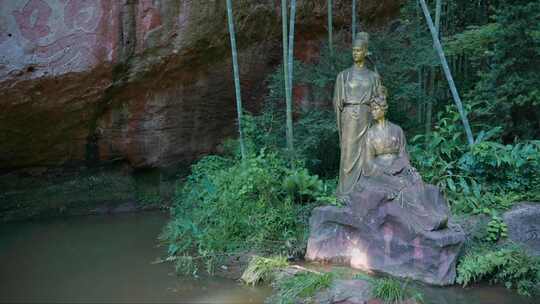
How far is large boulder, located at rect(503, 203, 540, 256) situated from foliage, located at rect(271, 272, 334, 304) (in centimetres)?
196

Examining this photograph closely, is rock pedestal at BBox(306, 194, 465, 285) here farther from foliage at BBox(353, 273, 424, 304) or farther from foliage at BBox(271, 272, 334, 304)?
foliage at BBox(271, 272, 334, 304)

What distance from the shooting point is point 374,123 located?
5129 millimetres

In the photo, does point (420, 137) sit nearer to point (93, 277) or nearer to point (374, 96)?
point (374, 96)

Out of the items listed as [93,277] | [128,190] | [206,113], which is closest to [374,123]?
[93,277]

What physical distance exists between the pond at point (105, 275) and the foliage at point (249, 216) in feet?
1.16

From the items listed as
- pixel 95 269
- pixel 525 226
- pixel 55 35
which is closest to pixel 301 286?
pixel 95 269

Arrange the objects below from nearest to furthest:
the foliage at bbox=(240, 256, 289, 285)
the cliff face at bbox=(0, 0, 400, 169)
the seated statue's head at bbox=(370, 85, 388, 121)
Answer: the foliage at bbox=(240, 256, 289, 285), the seated statue's head at bbox=(370, 85, 388, 121), the cliff face at bbox=(0, 0, 400, 169)

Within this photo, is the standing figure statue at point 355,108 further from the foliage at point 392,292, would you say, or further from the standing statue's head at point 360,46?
the foliage at point 392,292

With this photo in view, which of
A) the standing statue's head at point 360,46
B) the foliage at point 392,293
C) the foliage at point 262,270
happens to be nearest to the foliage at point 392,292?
the foliage at point 392,293

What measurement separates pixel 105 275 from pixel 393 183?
2956 mm

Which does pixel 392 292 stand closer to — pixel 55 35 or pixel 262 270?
pixel 262 270

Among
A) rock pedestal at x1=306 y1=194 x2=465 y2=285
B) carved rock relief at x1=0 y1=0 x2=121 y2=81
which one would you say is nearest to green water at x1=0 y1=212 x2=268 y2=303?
rock pedestal at x1=306 y1=194 x2=465 y2=285

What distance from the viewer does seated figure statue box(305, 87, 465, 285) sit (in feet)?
14.8

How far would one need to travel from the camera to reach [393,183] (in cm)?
471
